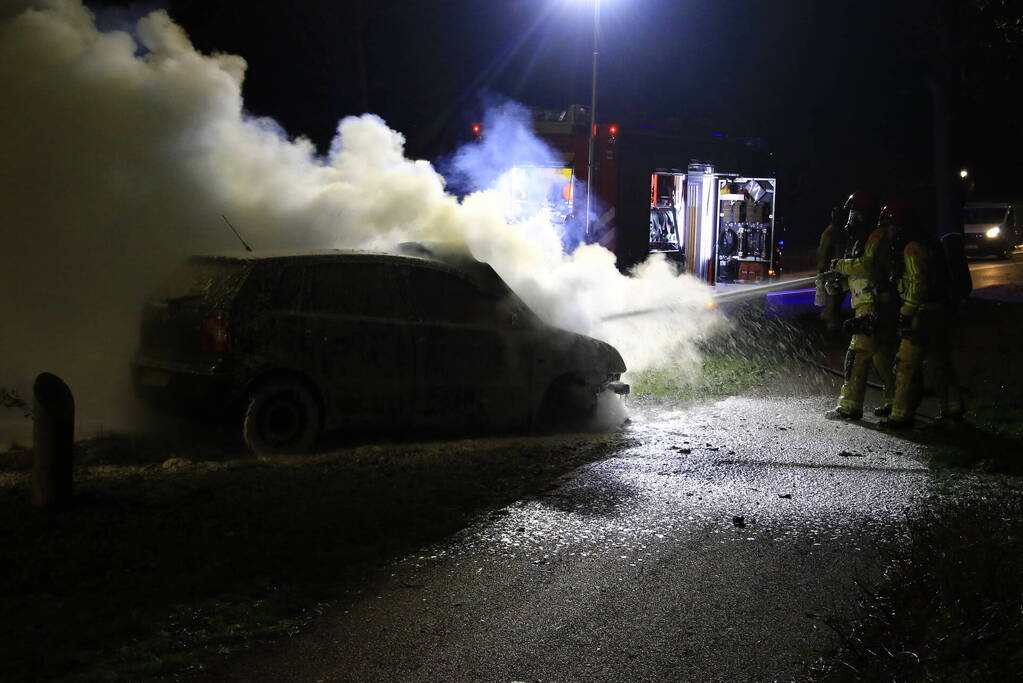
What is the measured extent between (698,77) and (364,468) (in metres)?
33.8

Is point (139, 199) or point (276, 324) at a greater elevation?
point (139, 199)

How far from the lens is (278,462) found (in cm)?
738

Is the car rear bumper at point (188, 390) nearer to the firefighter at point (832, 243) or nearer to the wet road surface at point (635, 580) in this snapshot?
the wet road surface at point (635, 580)

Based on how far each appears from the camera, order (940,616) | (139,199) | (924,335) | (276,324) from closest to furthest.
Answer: (940,616), (276,324), (924,335), (139,199)

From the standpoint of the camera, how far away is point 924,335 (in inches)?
365

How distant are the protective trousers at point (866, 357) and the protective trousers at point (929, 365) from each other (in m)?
0.40

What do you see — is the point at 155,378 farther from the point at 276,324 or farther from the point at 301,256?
the point at 301,256

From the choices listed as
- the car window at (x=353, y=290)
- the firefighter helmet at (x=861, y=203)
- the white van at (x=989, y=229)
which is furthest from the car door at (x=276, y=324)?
the white van at (x=989, y=229)

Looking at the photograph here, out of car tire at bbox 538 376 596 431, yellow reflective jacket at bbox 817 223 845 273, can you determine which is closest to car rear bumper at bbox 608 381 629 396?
car tire at bbox 538 376 596 431

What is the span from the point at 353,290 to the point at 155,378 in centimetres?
163

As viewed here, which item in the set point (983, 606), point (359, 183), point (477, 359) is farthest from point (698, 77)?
point (983, 606)

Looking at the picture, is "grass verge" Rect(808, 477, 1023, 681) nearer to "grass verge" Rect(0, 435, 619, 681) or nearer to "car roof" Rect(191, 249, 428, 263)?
"grass verge" Rect(0, 435, 619, 681)

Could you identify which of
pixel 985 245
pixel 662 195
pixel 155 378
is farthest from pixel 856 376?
pixel 985 245

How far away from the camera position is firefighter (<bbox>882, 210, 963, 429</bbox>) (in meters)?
9.29
